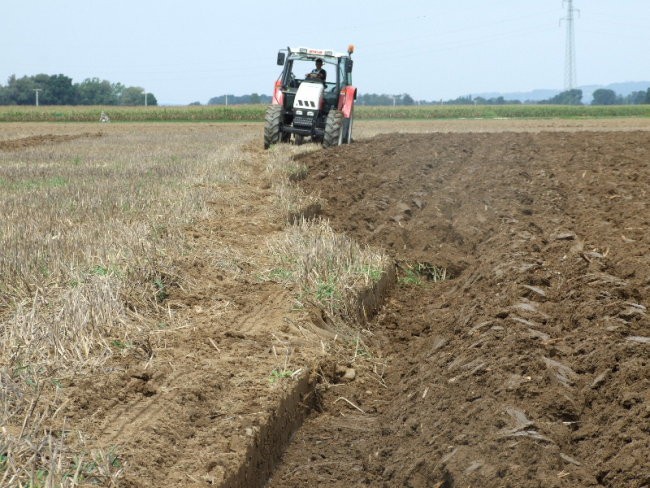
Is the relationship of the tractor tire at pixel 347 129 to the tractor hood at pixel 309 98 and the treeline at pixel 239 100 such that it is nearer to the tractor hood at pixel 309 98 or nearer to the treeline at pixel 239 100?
the tractor hood at pixel 309 98

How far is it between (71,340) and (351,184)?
341 inches

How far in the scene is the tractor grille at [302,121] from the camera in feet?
65.3

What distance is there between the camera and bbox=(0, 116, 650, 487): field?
4.04 m

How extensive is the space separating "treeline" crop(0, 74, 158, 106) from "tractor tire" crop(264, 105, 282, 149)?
254ft

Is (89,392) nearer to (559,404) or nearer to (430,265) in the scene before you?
(559,404)

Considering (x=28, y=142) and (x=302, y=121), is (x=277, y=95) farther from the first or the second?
(x=28, y=142)

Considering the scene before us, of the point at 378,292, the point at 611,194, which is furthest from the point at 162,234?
the point at 611,194

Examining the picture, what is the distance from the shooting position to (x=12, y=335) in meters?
5.08

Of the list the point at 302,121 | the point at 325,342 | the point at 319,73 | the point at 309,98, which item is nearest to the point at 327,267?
the point at 325,342

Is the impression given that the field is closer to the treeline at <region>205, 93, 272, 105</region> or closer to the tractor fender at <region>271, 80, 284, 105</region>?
the tractor fender at <region>271, 80, 284, 105</region>

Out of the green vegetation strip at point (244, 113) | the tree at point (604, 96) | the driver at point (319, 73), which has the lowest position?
the driver at point (319, 73)

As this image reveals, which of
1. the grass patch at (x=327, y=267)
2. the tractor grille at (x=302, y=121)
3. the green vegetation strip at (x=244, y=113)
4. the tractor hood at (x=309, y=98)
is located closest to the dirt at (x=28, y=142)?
the tractor grille at (x=302, y=121)

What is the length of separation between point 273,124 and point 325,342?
1425 cm

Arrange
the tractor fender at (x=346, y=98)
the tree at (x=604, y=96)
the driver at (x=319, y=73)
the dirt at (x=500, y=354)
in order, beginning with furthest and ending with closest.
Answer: the tree at (x=604, y=96)
the driver at (x=319, y=73)
the tractor fender at (x=346, y=98)
the dirt at (x=500, y=354)
